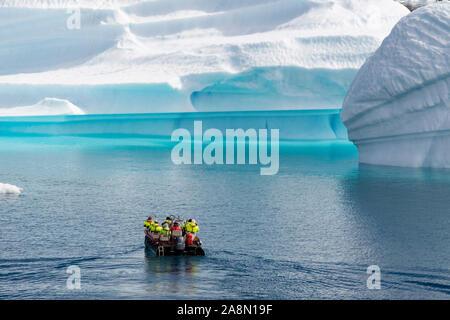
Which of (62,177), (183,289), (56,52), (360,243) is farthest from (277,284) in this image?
(56,52)

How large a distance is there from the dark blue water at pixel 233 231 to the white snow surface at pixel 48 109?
7.23 meters

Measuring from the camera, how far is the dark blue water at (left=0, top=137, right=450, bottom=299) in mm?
8109

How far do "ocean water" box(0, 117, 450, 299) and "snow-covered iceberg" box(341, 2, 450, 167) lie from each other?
0.82 meters

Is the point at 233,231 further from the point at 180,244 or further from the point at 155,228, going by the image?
the point at 180,244

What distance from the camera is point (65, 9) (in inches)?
1174

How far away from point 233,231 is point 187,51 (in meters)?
17.2

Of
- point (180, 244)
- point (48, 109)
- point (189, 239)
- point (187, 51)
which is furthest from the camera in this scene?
point (187, 51)

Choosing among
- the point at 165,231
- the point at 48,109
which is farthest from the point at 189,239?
the point at 48,109

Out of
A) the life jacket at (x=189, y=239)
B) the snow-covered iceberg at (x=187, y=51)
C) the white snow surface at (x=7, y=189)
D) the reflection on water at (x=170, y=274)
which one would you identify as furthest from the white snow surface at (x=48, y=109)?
the life jacket at (x=189, y=239)

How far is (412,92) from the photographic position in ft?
58.2

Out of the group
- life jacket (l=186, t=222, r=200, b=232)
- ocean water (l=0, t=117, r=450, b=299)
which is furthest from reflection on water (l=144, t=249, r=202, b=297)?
life jacket (l=186, t=222, r=200, b=232)

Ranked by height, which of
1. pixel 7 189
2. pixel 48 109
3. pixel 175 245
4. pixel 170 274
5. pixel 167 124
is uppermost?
pixel 48 109

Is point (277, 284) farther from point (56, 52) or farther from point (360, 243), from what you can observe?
point (56, 52)
